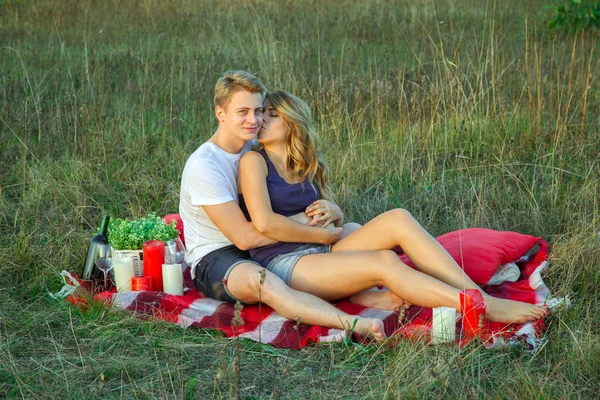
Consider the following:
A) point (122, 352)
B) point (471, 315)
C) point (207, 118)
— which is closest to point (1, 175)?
point (207, 118)

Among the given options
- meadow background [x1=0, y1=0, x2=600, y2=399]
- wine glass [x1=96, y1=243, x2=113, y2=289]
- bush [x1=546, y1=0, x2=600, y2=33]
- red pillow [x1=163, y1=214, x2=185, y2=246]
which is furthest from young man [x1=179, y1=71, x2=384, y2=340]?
bush [x1=546, y1=0, x2=600, y2=33]

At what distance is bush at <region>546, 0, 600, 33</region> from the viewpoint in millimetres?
7656

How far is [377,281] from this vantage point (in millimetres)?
3512

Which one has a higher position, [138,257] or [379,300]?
[138,257]

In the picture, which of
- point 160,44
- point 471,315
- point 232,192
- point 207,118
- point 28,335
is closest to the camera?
point 471,315

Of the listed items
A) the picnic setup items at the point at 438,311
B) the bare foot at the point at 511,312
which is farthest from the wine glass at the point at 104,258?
the bare foot at the point at 511,312

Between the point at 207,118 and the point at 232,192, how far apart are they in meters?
2.37

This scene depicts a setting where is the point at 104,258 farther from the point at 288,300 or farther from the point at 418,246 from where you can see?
the point at 418,246

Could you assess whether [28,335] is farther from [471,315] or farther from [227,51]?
[227,51]

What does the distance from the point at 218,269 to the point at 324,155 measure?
1230mm

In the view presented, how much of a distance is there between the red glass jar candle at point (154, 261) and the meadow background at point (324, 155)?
0.38 metres

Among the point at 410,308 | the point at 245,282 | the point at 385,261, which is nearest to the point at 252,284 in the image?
the point at 245,282

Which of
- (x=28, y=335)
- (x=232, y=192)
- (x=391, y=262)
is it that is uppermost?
(x=232, y=192)

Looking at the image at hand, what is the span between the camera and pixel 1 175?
5176mm
